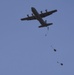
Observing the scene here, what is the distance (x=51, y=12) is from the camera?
206ft

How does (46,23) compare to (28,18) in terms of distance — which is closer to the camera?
(46,23)

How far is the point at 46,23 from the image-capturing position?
60656 millimetres

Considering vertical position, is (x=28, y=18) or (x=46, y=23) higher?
(x=28, y=18)

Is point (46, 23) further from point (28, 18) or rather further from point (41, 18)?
point (28, 18)

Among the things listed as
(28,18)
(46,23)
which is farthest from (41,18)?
(28,18)

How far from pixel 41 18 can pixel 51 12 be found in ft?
17.8

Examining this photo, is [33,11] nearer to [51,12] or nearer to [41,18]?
[41,18]

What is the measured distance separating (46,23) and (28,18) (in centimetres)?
750

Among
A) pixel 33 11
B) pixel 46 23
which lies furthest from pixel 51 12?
pixel 33 11

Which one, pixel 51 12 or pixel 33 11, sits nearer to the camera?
pixel 33 11

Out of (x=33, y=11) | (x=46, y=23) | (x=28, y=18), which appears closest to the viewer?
(x=33, y=11)

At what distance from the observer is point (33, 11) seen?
5625 centimetres

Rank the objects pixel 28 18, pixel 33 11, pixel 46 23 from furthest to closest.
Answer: pixel 28 18, pixel 46 23, pixel 33 11

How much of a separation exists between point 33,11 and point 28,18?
9070 millimetres
